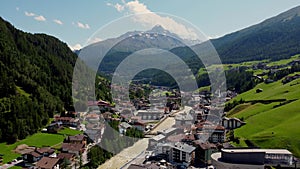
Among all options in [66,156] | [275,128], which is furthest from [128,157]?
[275,128]

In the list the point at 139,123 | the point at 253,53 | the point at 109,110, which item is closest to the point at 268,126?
the point at 139,123

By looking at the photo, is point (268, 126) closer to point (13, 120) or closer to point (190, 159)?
point (190, 159)

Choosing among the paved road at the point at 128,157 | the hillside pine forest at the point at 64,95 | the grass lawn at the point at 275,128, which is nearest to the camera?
the paved road at the point at 128,157

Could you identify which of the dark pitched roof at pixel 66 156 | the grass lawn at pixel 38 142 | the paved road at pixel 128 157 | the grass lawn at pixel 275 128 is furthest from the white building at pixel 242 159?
the grass lawn at pixel 38 142

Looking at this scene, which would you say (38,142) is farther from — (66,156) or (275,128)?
(275,128)

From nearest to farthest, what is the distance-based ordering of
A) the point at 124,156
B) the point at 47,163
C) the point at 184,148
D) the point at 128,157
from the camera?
the point at 47,163 < the point at 184,148 < the point at 128,157 < the point at 124,156

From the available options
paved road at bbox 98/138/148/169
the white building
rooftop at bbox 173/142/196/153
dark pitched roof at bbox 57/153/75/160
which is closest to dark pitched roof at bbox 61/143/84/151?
dark pitched roof at bbox 57/153/75/160

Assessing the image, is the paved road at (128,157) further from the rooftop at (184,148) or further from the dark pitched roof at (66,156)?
the dark pitched roof at (66,156)

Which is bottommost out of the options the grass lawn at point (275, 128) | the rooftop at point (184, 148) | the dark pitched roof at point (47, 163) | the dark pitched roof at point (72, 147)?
the dark pitched roof at point (47, 163)

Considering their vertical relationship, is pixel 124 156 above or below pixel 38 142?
below
